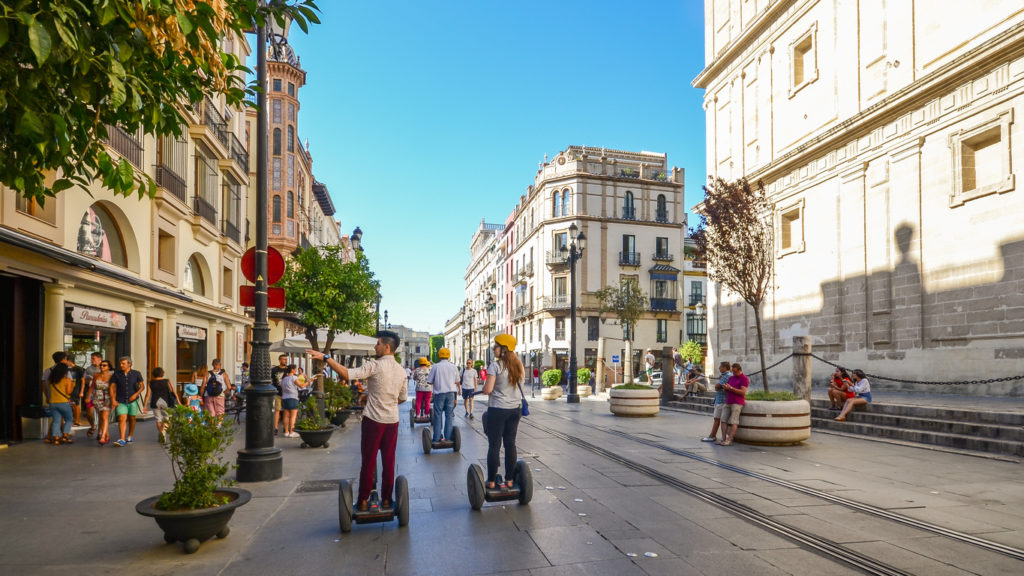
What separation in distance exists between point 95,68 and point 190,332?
60.1ft

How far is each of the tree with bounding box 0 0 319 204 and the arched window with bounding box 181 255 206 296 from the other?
16.8 m

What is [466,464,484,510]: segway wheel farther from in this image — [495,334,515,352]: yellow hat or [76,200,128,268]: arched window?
[76,200,128,268]: arched window

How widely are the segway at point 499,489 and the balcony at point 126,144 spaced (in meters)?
12.6

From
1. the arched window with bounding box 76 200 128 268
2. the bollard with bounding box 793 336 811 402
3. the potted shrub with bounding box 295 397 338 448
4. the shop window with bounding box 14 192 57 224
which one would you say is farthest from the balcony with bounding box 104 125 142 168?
the bollard with bounding box 793 336 811 402

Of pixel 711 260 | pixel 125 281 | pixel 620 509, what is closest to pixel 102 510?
pixel 620 509


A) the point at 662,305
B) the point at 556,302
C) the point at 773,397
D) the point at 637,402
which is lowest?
the point at 637,402

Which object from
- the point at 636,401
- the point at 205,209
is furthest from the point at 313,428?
the point at 205,209

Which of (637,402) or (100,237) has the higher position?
(100,237)

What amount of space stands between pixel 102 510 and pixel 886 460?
1023 cm

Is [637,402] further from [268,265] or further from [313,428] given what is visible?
[268,265]

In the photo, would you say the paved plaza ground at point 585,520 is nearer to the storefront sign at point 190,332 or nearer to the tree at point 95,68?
the tree at point 95,68

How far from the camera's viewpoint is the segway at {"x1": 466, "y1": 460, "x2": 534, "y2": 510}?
6.65 metres

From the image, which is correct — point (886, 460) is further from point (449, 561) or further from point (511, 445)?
point (449, 561)

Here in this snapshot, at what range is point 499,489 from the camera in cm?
685
